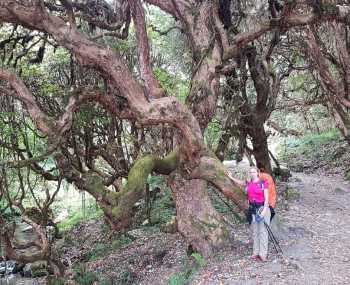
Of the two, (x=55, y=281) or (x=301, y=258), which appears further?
(x=55, y=281)

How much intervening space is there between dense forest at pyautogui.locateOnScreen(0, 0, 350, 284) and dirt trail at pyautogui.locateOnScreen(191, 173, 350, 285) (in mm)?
47

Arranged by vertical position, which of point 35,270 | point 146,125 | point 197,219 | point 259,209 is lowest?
point 35,270

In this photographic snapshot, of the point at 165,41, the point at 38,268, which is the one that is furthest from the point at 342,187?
the point at 38,268

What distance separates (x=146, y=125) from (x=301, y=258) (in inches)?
134

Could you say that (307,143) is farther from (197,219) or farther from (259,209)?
(259,209)

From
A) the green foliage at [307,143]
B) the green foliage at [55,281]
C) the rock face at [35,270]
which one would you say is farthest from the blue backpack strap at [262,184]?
the green foliage at [307,143]

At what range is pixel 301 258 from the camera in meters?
7.48

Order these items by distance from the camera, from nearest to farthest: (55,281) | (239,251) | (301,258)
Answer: (301,258) → (239,251) → (55,281)

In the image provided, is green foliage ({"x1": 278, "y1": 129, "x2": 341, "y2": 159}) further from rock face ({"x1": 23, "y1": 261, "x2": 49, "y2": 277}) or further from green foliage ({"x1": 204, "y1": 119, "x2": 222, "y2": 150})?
rock face ({"x1": 23, "y1": 261, "x2": 49, "y2": 277})

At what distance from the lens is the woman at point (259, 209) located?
7.32 metres

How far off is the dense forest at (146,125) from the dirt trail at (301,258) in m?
0.05

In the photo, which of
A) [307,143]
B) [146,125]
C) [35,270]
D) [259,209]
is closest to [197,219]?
[259,209]

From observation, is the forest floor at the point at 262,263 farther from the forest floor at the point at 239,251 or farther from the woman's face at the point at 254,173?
the woman's face at the point at 254,173

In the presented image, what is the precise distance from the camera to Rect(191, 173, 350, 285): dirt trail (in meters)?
6.88
